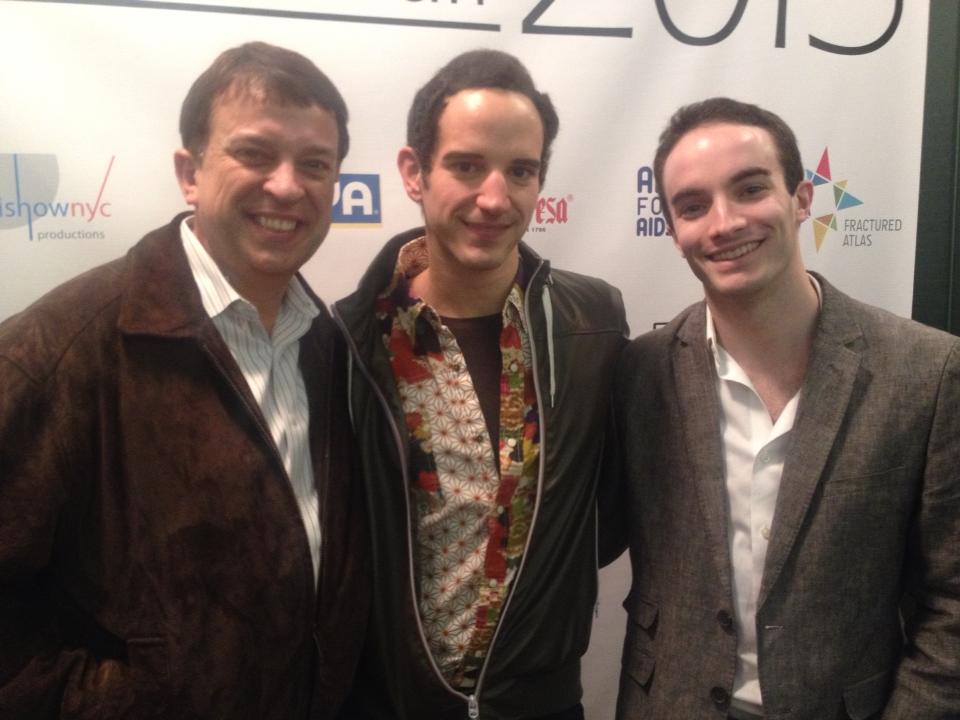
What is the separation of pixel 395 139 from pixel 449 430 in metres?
0.87

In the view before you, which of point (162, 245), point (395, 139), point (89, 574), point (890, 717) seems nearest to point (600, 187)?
point (395, 139)

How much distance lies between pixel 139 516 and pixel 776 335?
1.22 metres

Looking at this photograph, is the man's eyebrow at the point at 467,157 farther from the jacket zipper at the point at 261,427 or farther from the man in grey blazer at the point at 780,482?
the jacket zipper at the point at 261,427

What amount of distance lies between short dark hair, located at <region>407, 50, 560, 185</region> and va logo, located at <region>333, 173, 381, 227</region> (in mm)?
335

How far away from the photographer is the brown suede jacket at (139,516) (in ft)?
3.64

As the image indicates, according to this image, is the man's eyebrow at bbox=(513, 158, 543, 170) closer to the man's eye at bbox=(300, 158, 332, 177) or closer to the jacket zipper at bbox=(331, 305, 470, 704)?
the man's eye at bbox=(300, 158, 332, 177)

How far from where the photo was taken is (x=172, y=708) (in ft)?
3.87

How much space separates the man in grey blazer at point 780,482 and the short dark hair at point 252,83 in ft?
2.47

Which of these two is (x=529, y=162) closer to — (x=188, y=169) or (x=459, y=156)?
(x=459, y=156)

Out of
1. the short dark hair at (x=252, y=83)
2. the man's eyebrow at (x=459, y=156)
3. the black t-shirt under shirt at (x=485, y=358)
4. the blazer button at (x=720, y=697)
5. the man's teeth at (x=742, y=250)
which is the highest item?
the short dark hair at (x=252, y=83)

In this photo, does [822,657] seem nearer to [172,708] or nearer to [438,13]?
[172,708]

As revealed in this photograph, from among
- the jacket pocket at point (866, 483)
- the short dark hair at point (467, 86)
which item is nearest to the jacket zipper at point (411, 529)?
the short dark hair at point (467, 86)

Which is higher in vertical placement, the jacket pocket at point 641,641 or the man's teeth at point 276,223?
the man's teeth at point 276,223

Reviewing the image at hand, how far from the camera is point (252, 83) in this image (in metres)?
1.27
